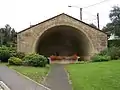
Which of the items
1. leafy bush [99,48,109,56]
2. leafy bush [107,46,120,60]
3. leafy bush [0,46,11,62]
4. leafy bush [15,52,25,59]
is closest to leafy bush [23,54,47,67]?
leafy bush [15,52,25,59]

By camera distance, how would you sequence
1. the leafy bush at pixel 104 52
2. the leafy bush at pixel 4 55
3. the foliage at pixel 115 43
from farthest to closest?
the foliage at pixel 115 43
the leafy bush at pixel 104 52
the leafy bush at pixel 4 55

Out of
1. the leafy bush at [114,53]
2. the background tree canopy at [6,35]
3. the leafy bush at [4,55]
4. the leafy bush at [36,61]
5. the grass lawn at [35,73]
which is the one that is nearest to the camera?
the grass lawn at [35,73]

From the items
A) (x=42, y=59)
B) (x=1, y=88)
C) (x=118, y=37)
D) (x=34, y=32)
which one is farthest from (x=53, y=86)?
(x=118, y=37)

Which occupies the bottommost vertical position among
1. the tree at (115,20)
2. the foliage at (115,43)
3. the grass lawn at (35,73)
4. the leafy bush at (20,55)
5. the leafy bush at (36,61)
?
the grass lawn at (35,73)

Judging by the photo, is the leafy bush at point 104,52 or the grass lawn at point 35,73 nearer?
the grass lawn at point 35,73

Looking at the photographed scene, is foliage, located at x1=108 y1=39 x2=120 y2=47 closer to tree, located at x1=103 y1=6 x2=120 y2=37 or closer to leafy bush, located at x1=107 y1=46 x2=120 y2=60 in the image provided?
tree, located at x1=103 y1=6 x2=120 y2=37

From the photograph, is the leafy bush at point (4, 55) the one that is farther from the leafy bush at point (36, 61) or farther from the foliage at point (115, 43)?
the foliage at point (115, 43)

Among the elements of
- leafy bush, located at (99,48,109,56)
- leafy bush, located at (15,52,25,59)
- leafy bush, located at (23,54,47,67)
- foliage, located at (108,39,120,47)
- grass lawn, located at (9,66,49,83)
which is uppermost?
foliage, located at (108,39,120,47)

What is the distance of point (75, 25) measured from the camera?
Answer: 41.5 meters

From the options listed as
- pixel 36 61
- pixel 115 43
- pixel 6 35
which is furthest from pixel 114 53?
pixel 6 35

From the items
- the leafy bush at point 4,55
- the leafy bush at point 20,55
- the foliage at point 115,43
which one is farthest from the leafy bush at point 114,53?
the leafy bush at point 4,55

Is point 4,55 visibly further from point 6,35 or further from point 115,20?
point 6,35

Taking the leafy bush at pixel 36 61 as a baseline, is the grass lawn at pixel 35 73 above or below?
below

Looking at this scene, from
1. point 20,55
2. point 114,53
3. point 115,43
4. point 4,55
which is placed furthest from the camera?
point 115,43
